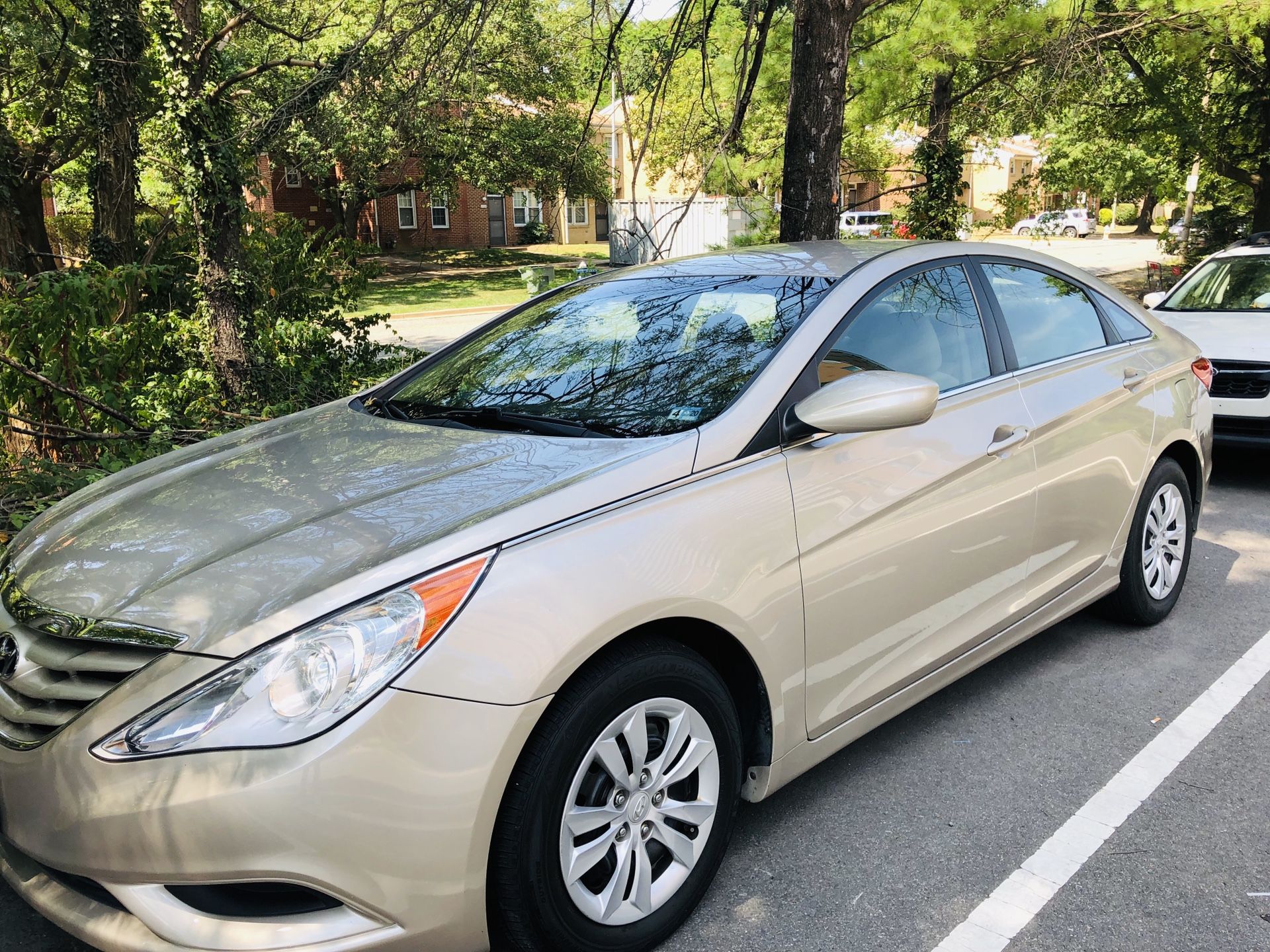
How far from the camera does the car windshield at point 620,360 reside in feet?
9.74

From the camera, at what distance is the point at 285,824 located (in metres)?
1.93

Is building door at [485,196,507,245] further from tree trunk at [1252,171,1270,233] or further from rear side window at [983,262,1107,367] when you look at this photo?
rear side window at [983,262,1107,367]

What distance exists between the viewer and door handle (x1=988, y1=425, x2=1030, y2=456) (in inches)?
134

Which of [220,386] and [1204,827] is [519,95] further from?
[1204,827]

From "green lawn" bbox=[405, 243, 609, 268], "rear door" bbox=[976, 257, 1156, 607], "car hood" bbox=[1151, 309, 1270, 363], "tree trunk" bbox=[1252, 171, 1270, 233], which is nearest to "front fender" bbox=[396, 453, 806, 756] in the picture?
"rear door" bbox=[976, 257, 1156, 607]

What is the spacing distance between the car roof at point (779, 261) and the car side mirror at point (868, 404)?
0.63m

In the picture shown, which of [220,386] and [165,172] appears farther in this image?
[165,172]

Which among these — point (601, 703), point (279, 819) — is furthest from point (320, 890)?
point (601, 703)

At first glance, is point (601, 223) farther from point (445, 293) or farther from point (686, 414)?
point (686, 414)

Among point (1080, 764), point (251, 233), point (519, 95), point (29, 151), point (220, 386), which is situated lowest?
point (1080, 764)

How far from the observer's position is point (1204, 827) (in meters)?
3.06

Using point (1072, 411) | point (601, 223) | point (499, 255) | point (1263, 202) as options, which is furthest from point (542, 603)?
point (601, 223)

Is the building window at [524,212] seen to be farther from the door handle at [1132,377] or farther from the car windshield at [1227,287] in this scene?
the door handle at [1132,377]

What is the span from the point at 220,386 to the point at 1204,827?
25.8ft
